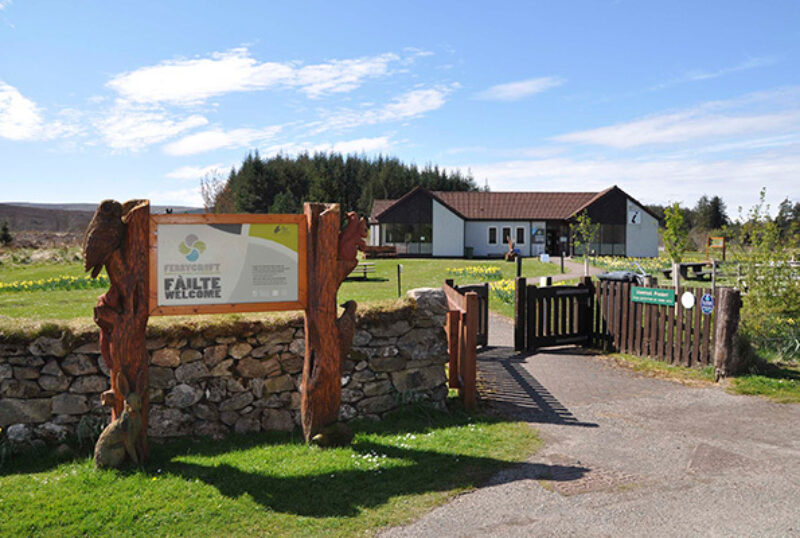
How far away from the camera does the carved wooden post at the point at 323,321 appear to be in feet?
20.8

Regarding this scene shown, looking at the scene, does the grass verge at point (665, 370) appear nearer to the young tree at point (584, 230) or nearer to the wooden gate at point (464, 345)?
the wooden gate at point (464, 345)

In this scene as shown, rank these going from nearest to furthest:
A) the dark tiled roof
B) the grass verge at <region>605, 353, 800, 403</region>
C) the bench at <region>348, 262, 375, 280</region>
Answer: the grass verge at <region>605, 353, 800, 403</region> → the bench at <region>348, 262, 375, 280</region> → the dark tiled roof

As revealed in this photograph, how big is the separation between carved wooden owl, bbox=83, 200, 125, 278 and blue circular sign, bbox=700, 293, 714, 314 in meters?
8.84

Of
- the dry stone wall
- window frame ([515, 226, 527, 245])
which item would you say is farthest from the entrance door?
the dry stone wall

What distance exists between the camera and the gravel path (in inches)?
185

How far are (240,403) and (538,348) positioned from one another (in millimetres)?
6778

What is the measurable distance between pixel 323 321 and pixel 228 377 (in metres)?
1.48

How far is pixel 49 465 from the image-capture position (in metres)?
6.01

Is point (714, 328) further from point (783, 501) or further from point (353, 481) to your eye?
point (353, 481)

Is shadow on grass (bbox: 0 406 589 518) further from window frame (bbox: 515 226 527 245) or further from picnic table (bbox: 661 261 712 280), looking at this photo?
window frame (bbox: 515 226 527 245)

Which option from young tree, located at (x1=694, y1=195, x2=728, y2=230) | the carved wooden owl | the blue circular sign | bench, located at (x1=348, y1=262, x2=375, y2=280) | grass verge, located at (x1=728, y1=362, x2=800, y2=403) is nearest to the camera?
the carved wooden owl

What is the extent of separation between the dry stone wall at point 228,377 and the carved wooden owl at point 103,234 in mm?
1306

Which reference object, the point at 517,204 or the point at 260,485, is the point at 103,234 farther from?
the point at 517,204

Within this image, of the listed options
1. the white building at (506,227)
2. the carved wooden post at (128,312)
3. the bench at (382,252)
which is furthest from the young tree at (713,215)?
the carved wooden post at (128,312)
